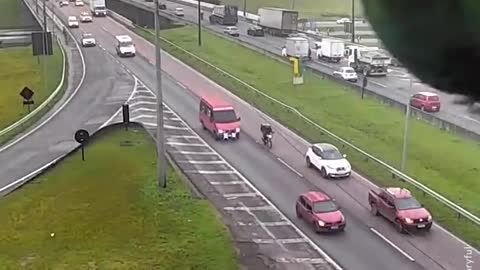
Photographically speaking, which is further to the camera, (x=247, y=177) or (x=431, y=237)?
(x=247, y=177)

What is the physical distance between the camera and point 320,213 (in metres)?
24.1

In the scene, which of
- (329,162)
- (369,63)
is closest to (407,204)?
(329,162)

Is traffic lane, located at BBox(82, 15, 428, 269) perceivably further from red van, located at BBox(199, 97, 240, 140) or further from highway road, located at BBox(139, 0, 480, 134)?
highway road, located at BBox(139, 0, 480, 134)

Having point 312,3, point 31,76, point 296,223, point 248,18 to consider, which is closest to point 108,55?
point 31,76

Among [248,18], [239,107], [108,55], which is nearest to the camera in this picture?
[239,107]

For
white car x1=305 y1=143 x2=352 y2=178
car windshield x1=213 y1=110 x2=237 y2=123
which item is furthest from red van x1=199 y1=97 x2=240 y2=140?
white car x1=305 y1=143 x2=352 y2=178

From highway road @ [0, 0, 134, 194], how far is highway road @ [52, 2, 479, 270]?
327cm

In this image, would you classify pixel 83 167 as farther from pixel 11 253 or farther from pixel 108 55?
pixel 108 55

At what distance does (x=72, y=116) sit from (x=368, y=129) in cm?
1609

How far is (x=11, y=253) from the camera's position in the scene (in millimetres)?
20797

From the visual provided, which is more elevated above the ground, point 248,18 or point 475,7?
point 475,7

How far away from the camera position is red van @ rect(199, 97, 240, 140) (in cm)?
3569

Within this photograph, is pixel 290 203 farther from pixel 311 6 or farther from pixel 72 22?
pixel 311 6

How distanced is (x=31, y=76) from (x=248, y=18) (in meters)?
41.7
